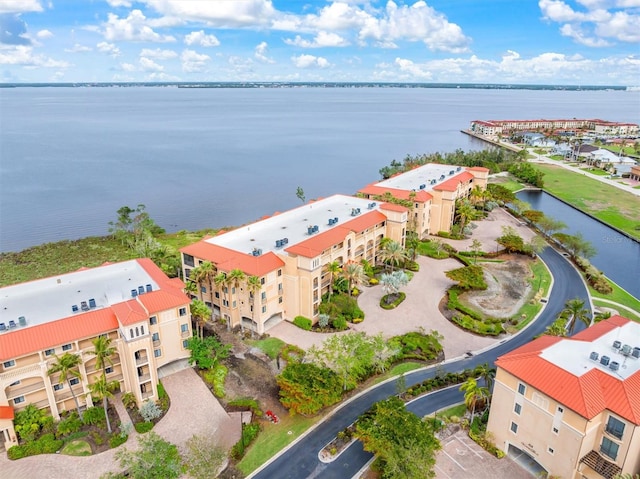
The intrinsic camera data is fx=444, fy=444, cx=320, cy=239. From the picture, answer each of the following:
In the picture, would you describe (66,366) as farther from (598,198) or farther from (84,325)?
(598,198)

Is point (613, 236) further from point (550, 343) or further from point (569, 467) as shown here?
point (569, 467)

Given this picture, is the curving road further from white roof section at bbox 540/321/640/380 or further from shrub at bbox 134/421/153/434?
white roof section at bbox 540/321/640/380

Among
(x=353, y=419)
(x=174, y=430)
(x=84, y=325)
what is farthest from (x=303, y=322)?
(x=84, y=325)

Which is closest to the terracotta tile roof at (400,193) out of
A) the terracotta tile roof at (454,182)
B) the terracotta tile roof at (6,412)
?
the terracotta tile roof at (454,182)

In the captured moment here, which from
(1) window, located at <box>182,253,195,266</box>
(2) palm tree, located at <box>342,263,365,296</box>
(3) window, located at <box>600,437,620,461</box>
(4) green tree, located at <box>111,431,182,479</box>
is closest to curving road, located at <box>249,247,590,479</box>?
(4) green tree, located at <box>111,431,182,479</box>

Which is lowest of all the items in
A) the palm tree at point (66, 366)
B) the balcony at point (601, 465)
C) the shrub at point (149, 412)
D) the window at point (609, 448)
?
the shrub at point (149, 412)

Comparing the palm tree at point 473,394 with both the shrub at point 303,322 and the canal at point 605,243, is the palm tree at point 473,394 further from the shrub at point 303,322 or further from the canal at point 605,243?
the canal at point 605,243
